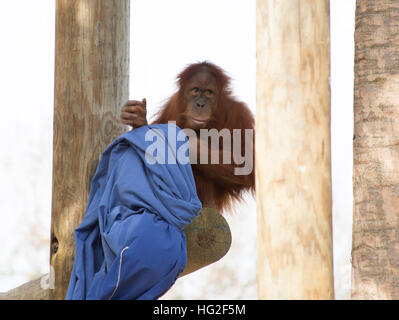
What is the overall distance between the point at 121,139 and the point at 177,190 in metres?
0.30

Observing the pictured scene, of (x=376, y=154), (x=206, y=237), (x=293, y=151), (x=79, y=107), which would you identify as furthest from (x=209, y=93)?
(x=293, y=151)

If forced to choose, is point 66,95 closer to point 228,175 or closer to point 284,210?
point 228,175

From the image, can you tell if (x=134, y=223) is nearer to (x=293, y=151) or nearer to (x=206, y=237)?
(x=206, y=237)

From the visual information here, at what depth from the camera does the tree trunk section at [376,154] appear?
229 cm

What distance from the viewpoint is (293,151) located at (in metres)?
1.87

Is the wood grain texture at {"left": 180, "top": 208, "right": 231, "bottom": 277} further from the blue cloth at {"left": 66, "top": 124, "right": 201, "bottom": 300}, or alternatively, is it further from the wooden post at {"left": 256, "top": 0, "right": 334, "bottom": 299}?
the wooden post at {"left": 256, "top": 0, "right": 334, "bottom": 299}

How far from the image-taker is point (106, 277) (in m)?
2.27

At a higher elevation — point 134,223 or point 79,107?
point 79,107

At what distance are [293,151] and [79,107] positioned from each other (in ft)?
4.28

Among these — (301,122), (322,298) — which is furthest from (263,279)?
(301,122)

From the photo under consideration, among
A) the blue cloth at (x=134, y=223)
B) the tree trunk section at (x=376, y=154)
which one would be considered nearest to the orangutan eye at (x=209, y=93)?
the blue cloth at (x=134, y=223)

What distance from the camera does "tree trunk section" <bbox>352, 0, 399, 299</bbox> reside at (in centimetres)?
229
